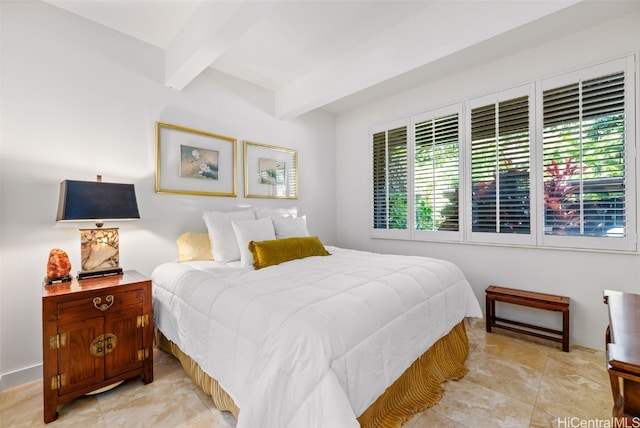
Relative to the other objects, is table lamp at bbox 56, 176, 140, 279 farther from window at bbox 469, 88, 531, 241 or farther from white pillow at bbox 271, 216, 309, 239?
window at bbox 469, 88, 531, 241

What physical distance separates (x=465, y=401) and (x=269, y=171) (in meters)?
2.87

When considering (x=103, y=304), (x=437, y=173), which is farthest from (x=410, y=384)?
(x=437, y=173)

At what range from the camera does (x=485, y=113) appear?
2.96m

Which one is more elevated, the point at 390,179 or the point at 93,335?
→ the point at 390,179

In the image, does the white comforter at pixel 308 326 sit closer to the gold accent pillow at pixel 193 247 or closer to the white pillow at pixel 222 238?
the gold accent pillow at pixel 193 247

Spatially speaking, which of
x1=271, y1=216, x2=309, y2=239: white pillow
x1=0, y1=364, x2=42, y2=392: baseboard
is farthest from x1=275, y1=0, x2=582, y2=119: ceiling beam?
x1=0, y1=364, x2=42, y2=392: baseboard

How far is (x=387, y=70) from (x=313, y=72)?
1003 millimetres

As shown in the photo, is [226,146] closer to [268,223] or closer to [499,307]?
[268,223]

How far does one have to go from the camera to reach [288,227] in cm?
293

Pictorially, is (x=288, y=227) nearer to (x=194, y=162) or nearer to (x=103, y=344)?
(x=194, y=162)

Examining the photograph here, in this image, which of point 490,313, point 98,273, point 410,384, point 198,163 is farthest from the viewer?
point 198,163

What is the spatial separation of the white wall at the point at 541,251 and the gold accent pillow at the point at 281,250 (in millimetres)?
1514

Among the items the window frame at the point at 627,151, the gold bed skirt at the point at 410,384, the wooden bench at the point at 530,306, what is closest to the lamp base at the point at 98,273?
the gold bed skirt at the point at 410,384

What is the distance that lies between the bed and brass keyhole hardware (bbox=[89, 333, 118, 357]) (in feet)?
1.09
